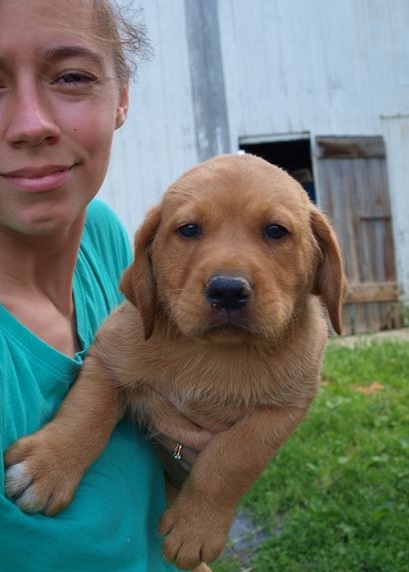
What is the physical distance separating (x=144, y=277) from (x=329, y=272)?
66cm

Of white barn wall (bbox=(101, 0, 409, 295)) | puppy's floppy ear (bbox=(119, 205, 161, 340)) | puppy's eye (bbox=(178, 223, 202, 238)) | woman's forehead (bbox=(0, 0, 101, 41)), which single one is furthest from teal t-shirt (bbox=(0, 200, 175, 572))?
white barn wall (bbox=(101, 0, 409, 295))

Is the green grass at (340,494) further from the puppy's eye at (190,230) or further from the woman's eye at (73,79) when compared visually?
the woman's eye at (73,79)

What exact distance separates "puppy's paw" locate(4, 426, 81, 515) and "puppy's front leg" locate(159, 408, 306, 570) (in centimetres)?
42

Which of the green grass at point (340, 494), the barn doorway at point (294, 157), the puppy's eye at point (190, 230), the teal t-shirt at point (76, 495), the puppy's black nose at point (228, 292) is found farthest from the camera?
the barn doorway at point (294, 157)

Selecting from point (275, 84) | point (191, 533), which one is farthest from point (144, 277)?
point (275, 84)

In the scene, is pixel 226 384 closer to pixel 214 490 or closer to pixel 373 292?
pixel 214 490

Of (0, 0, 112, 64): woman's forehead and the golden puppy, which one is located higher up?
(0, 0, 112, 64): woman's forehead

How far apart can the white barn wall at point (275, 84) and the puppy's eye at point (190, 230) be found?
26.4 ft

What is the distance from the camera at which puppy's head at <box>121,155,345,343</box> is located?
234 cm

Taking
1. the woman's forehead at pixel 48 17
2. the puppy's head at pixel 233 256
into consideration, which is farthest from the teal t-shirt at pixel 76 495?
the woman's forehead at pixel 48 17

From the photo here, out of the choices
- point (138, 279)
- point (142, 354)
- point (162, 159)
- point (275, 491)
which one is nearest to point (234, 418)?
point (142, 354)

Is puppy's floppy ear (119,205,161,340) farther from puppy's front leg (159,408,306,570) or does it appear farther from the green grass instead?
the green grass

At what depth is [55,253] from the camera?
2.54 m

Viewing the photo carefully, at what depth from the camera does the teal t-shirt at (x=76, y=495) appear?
201 cm
